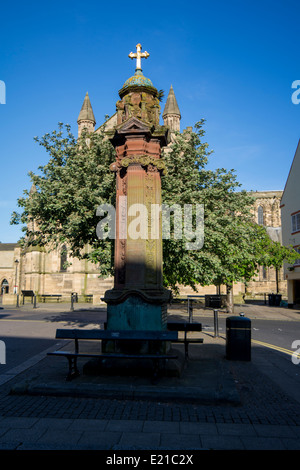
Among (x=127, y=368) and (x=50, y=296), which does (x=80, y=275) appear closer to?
(x=50, y=296)

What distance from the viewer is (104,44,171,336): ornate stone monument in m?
6.98

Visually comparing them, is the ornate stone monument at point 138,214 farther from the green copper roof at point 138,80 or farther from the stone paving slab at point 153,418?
the stone paving slab at point 153,418

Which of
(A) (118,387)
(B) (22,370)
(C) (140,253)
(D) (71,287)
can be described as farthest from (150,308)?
(D) (71,287)

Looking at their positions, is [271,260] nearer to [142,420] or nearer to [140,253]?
[140,253]

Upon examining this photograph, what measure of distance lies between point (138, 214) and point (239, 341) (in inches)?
156

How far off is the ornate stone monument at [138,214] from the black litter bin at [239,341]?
6.62 ft

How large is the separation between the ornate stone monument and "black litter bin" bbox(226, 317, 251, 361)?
2.02 metres

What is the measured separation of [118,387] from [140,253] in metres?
2.73

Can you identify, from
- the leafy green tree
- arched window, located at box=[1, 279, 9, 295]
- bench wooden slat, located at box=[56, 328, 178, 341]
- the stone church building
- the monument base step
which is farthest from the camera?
arched window, located at box=[1, 279, 9, 295]

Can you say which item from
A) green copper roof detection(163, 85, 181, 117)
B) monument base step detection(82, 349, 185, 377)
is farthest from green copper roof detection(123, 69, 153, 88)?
green copper roof detection(163, 85, 181, 117)

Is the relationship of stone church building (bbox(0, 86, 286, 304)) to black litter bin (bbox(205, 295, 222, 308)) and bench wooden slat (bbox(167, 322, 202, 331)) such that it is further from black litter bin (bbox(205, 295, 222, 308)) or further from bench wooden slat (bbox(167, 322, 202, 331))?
bench wooden slat (bbox(167, 322, 202, 331))

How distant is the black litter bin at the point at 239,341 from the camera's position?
835 centimetres

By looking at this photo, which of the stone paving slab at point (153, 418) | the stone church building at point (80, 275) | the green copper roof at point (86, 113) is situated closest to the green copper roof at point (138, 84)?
the stone paving slab at point (153, 418)
